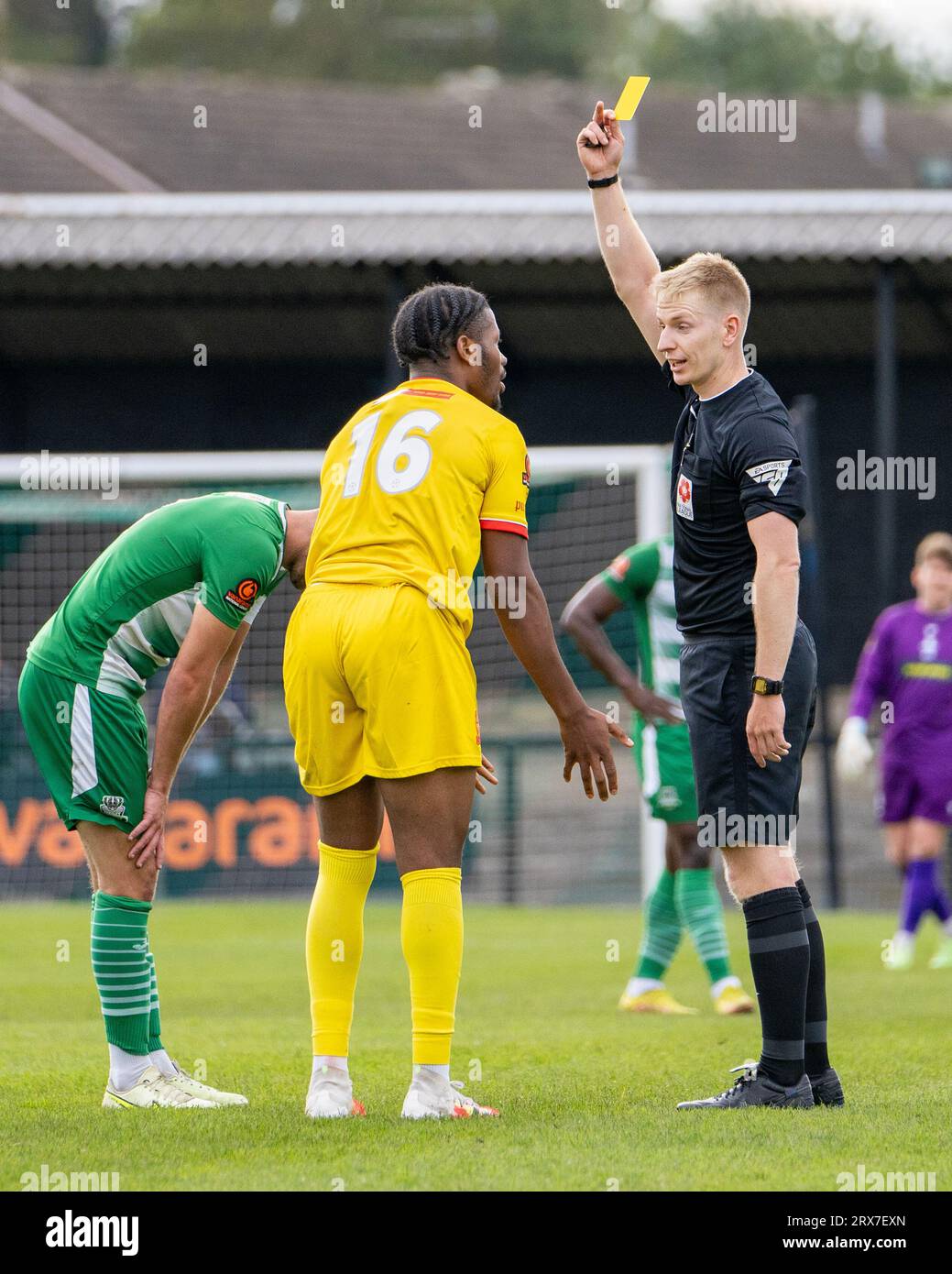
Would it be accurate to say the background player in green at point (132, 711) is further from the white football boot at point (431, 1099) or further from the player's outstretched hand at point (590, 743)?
the player's outstretched hand at point (590, 743)

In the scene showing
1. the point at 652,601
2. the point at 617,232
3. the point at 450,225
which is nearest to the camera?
the point at 617,232

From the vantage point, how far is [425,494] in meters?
4.43

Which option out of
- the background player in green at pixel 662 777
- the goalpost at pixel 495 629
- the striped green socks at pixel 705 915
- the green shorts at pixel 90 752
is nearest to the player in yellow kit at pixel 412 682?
the green shorts at pixel 90 752

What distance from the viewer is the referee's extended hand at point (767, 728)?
4.55m

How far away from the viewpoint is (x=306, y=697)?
176 inches

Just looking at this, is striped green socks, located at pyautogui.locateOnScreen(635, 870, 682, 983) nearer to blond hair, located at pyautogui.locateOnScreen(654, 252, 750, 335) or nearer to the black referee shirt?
the black referee shirt

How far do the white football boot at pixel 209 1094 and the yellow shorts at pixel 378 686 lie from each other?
3.06 ft

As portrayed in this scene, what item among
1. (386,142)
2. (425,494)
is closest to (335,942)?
(425,494)

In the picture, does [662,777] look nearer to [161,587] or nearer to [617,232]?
[617,232]

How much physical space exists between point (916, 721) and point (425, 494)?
6.67 metres

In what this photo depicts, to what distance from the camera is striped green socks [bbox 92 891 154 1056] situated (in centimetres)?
486

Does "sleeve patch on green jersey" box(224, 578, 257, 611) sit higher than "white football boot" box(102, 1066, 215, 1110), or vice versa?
"sleeve patch on green jersey" box(224, 578, 257, 611)

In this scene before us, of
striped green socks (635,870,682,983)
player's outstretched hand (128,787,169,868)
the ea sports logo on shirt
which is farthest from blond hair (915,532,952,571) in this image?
player's outstretched hand (128,787,169,868)

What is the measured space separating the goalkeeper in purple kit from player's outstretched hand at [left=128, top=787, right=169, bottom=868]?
6.02 metres
